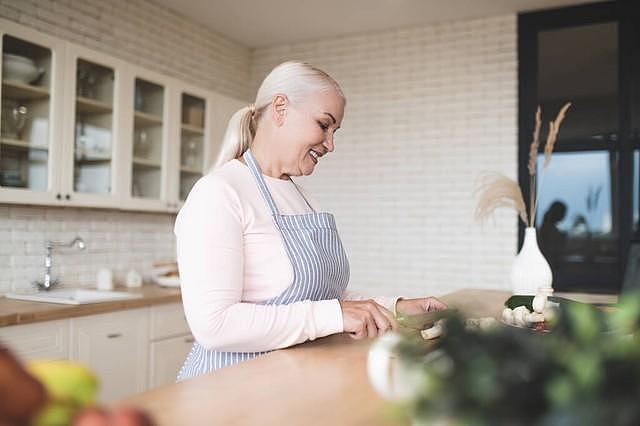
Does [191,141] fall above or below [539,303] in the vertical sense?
above

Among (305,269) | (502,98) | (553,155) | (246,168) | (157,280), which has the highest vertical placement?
(502,98)

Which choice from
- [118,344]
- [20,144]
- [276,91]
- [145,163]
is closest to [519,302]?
[276,91]

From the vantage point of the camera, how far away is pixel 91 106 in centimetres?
362

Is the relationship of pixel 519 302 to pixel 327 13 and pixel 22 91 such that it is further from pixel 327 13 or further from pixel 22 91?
pixel 327 13

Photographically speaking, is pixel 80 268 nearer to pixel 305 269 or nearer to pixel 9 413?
pixel 305 269

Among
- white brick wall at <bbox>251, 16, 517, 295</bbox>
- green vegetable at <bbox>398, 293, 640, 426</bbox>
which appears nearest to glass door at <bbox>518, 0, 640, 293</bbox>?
white brick wall at <bbox>251, 16, 517, 295</bbox>

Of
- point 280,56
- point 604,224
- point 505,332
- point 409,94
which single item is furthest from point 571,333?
point 280,56

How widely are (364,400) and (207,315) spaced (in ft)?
1.76

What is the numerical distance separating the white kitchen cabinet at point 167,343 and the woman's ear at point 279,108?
2.12 m

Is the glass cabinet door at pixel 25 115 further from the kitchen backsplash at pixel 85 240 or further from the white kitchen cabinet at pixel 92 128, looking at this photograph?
the kitchen backsplash at pixel 85 240

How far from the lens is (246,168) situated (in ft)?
5.95

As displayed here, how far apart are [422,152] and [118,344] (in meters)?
2.79

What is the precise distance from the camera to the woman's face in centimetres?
183

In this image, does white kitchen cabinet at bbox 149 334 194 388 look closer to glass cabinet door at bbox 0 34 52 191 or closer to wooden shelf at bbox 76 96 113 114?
glass cabinet door at bbox 0 34 52 191
